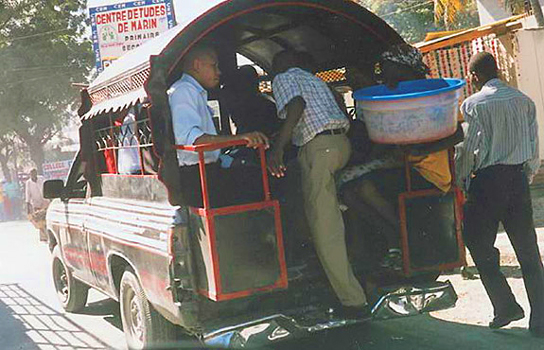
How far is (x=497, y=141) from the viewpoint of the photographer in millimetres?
4805

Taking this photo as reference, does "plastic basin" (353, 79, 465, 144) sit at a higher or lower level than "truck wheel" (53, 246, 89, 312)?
higher

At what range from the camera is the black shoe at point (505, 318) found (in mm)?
4977

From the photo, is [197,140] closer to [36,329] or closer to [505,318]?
[505,318]

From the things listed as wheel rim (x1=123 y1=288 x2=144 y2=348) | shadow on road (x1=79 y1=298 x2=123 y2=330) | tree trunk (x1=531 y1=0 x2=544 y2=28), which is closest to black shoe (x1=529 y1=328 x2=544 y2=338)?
wheel rim (x1=123 y1=288 x2=144 y2=348)

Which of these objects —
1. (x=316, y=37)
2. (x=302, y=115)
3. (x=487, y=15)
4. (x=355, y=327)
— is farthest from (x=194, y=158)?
(x=487, y=15)

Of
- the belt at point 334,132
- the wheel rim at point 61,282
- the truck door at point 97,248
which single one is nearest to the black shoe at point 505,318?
the belt at point 334,132

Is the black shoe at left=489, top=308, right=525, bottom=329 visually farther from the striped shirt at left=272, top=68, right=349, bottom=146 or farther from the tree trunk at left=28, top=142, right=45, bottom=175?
the tree trunk at left=28, top=142, right=45, bottom=175

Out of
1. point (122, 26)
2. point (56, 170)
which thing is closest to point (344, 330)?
point (122, 26)

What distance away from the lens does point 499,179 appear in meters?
4.84

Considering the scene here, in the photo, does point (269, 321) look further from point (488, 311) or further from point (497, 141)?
point (488, 311)

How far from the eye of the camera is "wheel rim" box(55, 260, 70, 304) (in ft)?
23.8

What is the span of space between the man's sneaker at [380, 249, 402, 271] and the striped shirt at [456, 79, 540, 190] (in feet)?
2.66

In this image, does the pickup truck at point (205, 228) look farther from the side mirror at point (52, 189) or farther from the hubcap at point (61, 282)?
the hubcap at point (61, 282)

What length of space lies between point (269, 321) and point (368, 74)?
243 cm
